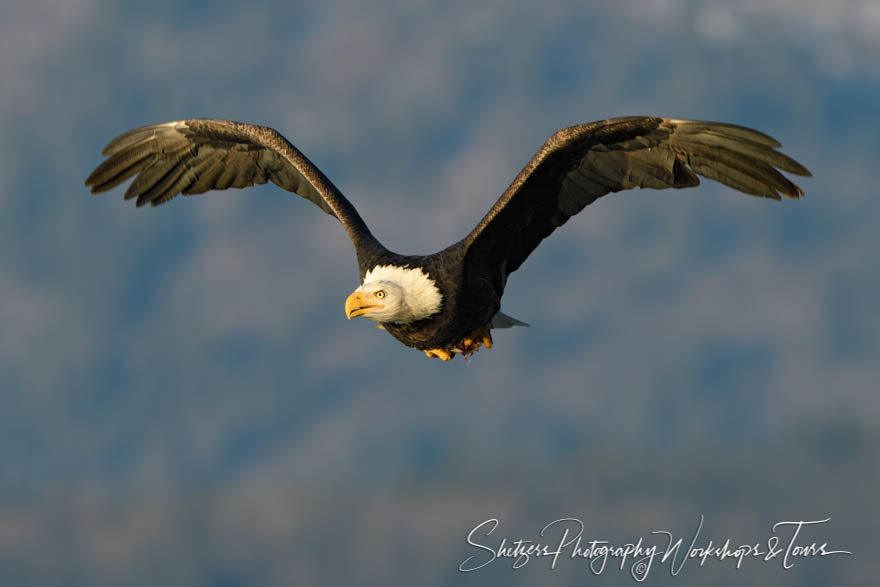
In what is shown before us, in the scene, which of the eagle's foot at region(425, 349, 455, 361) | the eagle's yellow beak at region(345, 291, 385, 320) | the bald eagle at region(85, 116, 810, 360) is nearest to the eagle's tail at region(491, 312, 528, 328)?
the bald eagle at region(85, 116, 810, 360)

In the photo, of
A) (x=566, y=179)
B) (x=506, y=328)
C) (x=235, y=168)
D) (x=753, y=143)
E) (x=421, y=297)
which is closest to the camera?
(x=753, y=143)

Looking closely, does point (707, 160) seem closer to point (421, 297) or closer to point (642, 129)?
point (642, 129)

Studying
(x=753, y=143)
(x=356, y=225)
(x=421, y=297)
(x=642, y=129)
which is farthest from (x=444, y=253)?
(x=753, y=143)

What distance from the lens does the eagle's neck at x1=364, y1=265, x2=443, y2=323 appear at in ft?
30.8

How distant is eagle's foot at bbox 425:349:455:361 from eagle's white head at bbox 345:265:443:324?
76cm

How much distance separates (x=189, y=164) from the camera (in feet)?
38.4

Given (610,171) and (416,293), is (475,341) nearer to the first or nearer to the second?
(416,293)

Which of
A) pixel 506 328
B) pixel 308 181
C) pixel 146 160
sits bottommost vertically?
pixel 506 328

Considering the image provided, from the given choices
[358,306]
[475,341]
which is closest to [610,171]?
[475,341]

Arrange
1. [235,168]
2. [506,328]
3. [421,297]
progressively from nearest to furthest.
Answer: [421,297], [506,328], [235,168]

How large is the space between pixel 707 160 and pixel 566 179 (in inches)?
52.4

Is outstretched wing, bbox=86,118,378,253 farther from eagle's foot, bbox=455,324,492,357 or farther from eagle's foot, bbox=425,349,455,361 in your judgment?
eagle's foot, bbox=455,324,492,357

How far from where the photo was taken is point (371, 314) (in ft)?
30.7

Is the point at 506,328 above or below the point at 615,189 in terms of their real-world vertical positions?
below
